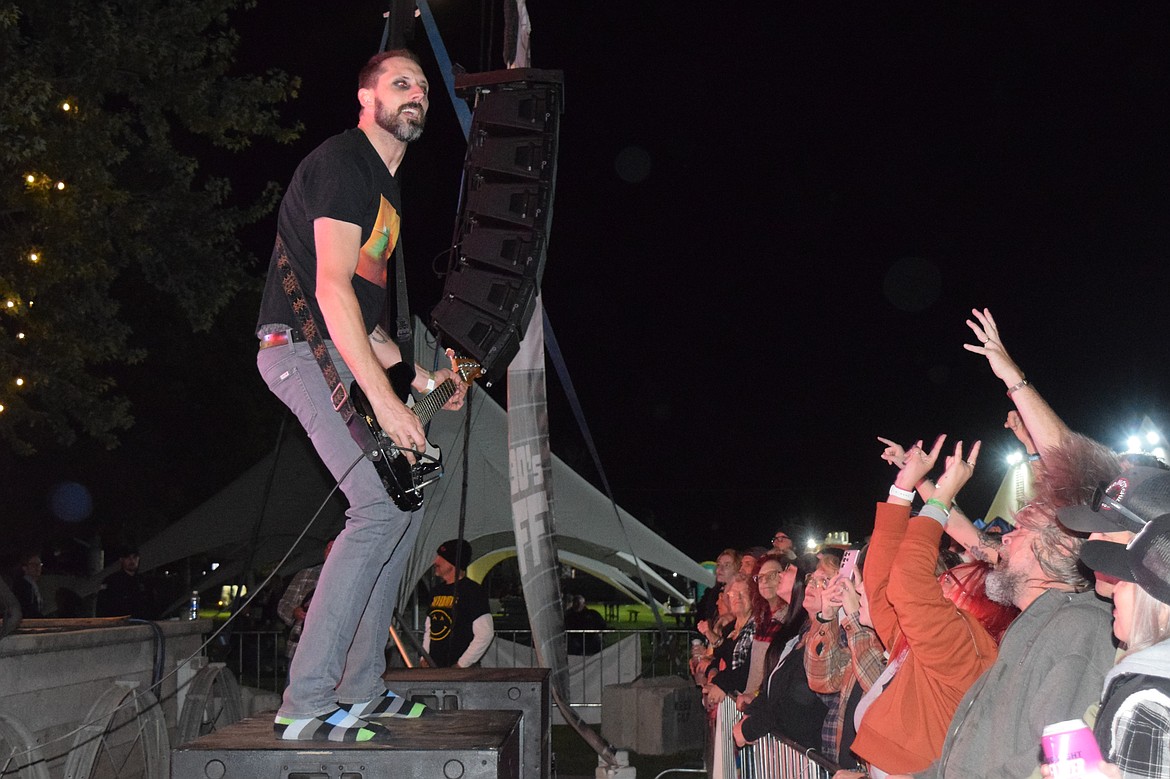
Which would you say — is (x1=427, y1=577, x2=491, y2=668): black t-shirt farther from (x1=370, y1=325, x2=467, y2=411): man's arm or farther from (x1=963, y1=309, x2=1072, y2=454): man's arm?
(x1=963, y1=309, x2=1072, y2=454): man's arm

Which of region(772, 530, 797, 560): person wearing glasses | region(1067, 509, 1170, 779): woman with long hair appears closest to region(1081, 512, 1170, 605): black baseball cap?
region(1067, 509, 1170, 779): woman with long hair

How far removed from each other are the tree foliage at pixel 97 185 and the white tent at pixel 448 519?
2341mm

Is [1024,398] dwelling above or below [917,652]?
above

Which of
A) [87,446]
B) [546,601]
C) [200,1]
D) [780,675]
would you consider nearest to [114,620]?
[546,601]

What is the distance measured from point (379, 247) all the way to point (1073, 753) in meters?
2.81

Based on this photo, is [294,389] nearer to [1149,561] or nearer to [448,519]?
[1149,561]

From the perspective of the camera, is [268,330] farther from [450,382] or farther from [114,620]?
[114,620]

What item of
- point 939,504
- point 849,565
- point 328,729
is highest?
point 939,504

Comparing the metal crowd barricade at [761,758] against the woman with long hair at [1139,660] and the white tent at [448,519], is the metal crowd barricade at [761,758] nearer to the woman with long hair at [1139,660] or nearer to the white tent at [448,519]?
the woman with long hair at [1139,660]

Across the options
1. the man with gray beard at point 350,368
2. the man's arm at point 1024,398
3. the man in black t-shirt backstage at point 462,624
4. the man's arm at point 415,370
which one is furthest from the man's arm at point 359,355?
the man in black t-shirt backstage at point 462,624

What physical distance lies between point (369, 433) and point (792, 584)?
3805 mm

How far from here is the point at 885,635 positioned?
432cm

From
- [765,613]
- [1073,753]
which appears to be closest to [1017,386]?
[1073,753]

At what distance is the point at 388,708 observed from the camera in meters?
3.93
